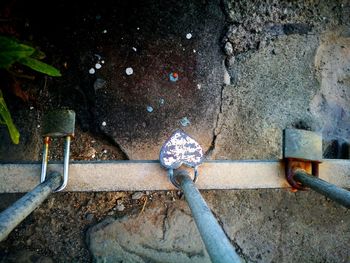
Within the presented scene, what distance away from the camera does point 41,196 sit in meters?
1.17

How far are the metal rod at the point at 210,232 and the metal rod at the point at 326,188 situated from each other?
1.52 feet

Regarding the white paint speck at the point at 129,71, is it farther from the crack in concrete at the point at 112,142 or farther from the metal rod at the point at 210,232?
the metal rod at the point at 210,232

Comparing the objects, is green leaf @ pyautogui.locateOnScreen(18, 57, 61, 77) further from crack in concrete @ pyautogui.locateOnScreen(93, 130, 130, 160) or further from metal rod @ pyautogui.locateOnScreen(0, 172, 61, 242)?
crack in concrete @ pyautogui.locateOnScreen(93, 130, 130, 160)

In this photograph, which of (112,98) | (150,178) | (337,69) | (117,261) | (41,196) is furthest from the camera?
(337,69)

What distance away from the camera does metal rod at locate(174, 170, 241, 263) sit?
0.73 m

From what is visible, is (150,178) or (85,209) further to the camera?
(85,209)

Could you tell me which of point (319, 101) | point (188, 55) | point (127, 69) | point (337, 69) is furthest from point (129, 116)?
point (337, 69)

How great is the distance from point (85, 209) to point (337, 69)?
1.68m

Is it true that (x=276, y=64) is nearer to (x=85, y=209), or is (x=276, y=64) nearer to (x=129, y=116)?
(x=129, y=116)

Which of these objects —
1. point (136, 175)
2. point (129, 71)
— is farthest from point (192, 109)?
point (136, 175)

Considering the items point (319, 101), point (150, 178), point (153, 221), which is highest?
point (319, 101)

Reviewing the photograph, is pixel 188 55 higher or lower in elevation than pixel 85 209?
higher

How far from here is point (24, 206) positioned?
1.06 meters

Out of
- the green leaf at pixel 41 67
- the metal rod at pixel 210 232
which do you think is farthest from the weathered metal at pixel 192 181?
the green leaf at pixel 41 67
